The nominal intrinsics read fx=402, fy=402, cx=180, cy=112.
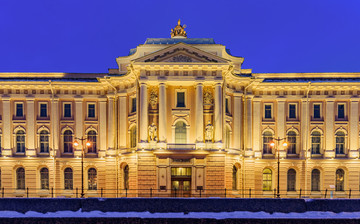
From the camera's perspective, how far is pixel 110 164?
A: 44500 millimetres

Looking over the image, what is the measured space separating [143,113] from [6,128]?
1701 centimetres

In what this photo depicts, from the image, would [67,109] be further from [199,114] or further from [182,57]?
[199,114]

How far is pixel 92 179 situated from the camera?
45781 mm

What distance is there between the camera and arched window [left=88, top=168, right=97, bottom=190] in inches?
1794

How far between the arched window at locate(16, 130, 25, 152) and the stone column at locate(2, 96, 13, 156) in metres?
0.90

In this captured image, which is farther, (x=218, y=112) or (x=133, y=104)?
(x=133, y=104)

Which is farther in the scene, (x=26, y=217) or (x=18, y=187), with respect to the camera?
(x=18, y=187)

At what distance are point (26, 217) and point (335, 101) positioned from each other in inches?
1382

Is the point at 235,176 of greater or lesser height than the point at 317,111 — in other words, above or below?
below

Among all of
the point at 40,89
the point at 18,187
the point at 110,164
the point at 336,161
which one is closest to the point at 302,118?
the point at 336,161

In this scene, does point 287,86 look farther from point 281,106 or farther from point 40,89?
point 40,89

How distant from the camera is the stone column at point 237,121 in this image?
43316 millimetres

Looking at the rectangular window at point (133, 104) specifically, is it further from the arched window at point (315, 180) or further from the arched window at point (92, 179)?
the arched window at point (315, 180)

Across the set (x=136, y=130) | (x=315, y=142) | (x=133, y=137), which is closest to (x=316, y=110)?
(x=315, y=142)
